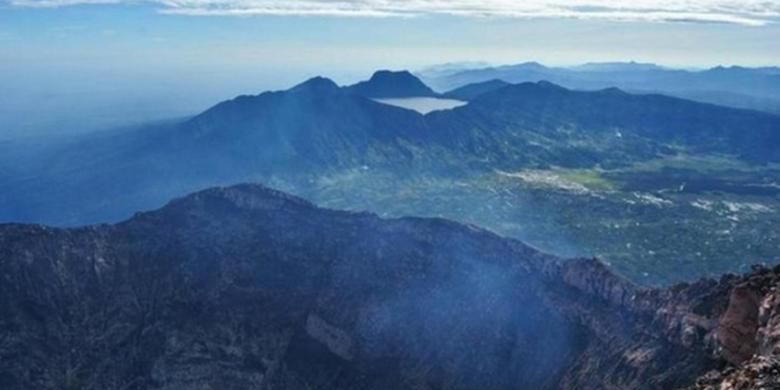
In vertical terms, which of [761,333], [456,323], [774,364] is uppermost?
[774,364]

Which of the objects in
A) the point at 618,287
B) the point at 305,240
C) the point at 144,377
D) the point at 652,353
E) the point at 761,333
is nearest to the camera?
the point at 761,333

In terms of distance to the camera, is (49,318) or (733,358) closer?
(733,358)

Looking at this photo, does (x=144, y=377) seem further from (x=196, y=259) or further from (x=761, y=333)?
(x=761, y=333)

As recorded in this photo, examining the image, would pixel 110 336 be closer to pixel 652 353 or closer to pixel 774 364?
pixel 652 353

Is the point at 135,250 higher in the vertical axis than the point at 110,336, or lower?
higher

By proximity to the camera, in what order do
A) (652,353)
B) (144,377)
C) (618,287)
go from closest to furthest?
(652,353) → (618,287) → (144,377)

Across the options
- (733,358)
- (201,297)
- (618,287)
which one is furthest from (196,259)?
(733,358)
